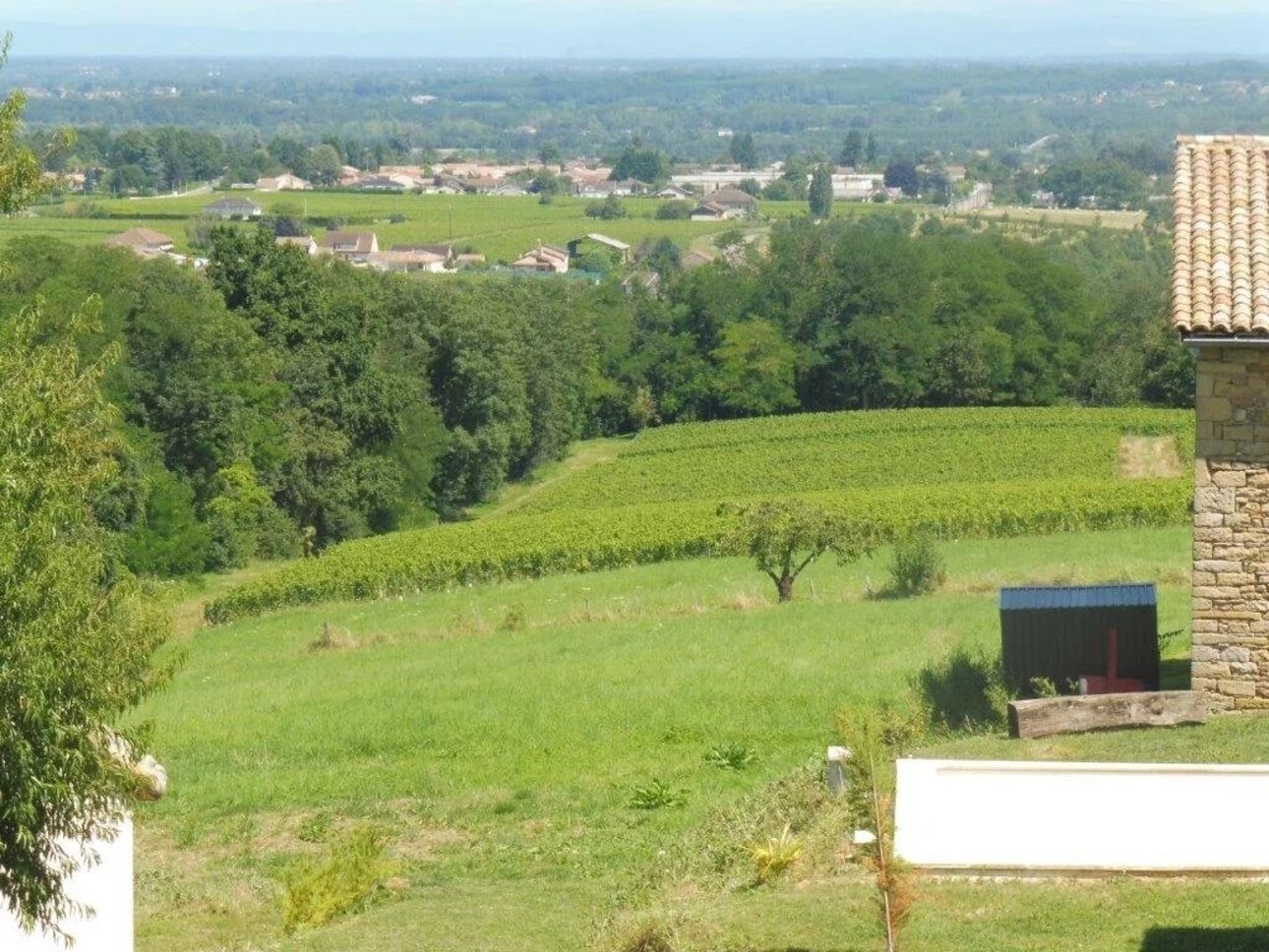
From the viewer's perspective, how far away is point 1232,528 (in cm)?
1634

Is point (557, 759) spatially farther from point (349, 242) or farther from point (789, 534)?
point (349, 242)

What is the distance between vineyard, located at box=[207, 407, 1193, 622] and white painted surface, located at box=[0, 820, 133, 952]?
1875 centimetres

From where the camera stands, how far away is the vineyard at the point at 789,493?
39.9 m

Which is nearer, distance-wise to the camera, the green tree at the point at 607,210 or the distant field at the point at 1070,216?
the distant field at the point at 1070,216

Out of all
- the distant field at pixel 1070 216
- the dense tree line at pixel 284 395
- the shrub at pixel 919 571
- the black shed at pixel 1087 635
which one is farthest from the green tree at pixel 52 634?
the distant field at pixel 1070 216

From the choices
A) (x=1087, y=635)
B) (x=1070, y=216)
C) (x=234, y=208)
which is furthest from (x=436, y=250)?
(x=1087, y=635)

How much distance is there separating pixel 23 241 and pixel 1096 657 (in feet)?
122

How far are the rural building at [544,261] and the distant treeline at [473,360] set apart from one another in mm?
39024

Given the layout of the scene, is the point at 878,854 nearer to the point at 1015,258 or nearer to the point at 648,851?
the point at 648,851

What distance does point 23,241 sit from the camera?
47.3 metres

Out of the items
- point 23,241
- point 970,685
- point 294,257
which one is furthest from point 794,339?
point 970,685

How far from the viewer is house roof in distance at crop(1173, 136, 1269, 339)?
16.1m

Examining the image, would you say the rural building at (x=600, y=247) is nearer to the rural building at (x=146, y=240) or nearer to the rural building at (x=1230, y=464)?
the rural building at (x=146, y=240)

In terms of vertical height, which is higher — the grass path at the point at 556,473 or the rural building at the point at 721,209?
the rural building at the point at 721,209
